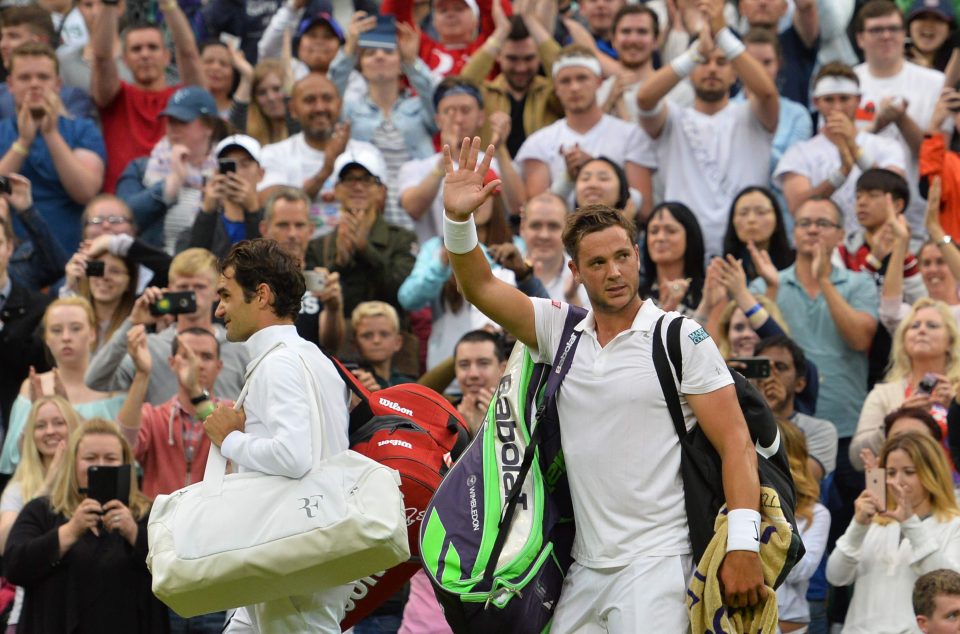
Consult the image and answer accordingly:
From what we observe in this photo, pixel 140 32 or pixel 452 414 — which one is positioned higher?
pixel 140 32

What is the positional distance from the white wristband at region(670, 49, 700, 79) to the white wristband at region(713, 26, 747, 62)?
0.67ft

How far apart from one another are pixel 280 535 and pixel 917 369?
505cm

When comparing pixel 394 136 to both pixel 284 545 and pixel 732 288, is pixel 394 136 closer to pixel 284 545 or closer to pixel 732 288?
pixel 732 288

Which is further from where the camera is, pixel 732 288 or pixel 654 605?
pixel 732 288

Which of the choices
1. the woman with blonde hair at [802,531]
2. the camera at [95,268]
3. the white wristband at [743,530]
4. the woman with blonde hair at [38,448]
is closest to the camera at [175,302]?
the woman with blonde hair at [38,448]

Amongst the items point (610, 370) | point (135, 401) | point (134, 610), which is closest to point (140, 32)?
point (135, 401)

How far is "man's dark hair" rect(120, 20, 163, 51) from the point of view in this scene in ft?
43.8

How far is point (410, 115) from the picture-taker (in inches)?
515

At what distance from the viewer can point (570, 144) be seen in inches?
479

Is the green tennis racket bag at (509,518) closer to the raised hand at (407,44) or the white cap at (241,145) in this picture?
the white cap at (241,145)

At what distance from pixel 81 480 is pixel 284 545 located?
2.92 meters

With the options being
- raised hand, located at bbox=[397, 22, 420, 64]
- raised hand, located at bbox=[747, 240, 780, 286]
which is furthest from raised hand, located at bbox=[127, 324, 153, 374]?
raised hand, located at bbox=[397, 22, 420, 64]

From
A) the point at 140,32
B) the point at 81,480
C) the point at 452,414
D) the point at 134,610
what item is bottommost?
the point at 134,610

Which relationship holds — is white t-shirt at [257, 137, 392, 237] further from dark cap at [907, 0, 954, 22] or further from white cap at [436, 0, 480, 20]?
dark cap at [907, 0, 954, 22]
